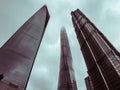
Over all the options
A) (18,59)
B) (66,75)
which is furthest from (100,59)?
(18,59)

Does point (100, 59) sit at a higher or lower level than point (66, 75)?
lower

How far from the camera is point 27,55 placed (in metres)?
3.45

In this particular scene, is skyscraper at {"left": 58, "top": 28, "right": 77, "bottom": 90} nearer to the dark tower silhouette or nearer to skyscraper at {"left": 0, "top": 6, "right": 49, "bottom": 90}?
the dark tower silhouette

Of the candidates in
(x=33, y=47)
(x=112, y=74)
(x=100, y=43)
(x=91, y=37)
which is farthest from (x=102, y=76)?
(x=33, y=47)

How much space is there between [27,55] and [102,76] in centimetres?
621

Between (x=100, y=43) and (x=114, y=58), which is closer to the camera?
(x=114, y=58)

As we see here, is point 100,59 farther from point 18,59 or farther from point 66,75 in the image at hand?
point 18,59

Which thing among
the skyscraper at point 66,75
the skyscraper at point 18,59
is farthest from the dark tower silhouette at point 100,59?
the skyscraper at point 18,59

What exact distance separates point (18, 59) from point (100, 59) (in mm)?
7021

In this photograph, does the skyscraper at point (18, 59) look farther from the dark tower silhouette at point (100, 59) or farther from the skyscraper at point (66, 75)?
the skyscraper at point (66, 75)

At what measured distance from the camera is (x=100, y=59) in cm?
911

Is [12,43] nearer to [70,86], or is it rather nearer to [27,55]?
[27,55]

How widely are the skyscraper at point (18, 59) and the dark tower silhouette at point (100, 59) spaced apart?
521 cm

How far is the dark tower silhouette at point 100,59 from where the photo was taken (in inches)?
301
